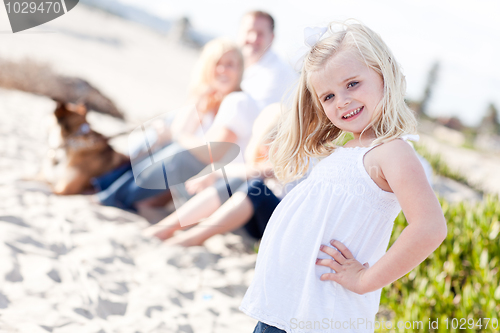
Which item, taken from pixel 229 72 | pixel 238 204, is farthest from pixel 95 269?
pixel 229 72

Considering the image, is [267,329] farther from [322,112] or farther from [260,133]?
[260,133]

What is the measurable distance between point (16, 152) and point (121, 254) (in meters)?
2.30

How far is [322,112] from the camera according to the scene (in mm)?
1314

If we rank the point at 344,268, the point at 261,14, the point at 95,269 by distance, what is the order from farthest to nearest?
the point at 261,14, the point at 95,269, the point at 344,268

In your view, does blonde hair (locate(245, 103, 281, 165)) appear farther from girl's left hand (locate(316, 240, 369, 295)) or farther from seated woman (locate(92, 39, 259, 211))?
girl's left hand (locate(316, 240, 369, 295))

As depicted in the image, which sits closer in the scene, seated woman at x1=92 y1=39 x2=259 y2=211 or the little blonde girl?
the little blonde girl

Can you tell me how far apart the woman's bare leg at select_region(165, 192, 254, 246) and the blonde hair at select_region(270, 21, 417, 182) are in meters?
1.29

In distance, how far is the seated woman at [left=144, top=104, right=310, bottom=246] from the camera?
2.67 m

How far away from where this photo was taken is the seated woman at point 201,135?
115 inches

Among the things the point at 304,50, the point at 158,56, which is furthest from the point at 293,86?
the point at 158,56

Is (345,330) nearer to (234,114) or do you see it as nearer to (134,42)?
(234,114)

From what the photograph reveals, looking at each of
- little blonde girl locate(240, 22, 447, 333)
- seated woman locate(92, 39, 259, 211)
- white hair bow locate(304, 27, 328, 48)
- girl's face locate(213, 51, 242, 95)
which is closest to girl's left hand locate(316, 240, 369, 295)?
little blonde girl locate(240, 22, 447, 333)

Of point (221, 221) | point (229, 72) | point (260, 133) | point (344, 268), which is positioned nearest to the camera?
point (344, 268)

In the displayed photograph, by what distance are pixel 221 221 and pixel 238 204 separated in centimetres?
18
